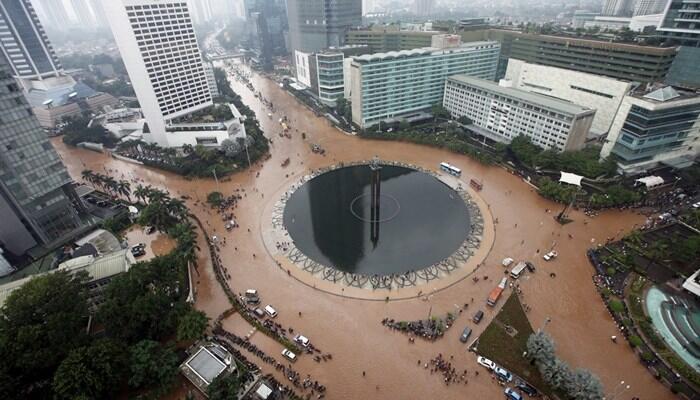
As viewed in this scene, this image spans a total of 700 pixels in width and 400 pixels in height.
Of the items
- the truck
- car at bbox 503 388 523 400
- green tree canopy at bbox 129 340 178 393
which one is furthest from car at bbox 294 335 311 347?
the truck

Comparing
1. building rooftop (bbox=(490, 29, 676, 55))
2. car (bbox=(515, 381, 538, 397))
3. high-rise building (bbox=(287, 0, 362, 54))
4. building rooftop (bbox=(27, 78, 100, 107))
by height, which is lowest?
car (bbox=(515, 381, 538, 397))

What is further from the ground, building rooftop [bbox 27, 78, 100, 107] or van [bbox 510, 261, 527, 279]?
building rooftop [bbox 27, 78, 100, 107]

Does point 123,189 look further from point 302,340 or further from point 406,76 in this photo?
point 406,76

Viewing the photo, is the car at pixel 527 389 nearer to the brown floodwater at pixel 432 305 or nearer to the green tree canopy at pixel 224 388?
the brown floodwater at pixel 432 305

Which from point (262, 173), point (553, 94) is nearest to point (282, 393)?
point (262, 173)

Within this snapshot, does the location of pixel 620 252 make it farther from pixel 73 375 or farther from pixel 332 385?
pixel 73 375

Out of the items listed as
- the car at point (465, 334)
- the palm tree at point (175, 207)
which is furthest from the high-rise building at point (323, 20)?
the car at point (465, 334)

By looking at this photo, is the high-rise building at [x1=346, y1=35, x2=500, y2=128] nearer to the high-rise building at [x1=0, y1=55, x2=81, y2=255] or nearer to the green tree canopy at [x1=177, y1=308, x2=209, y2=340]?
the high-rise building at [x1=0, y1=55, x2=81, y2=255]
